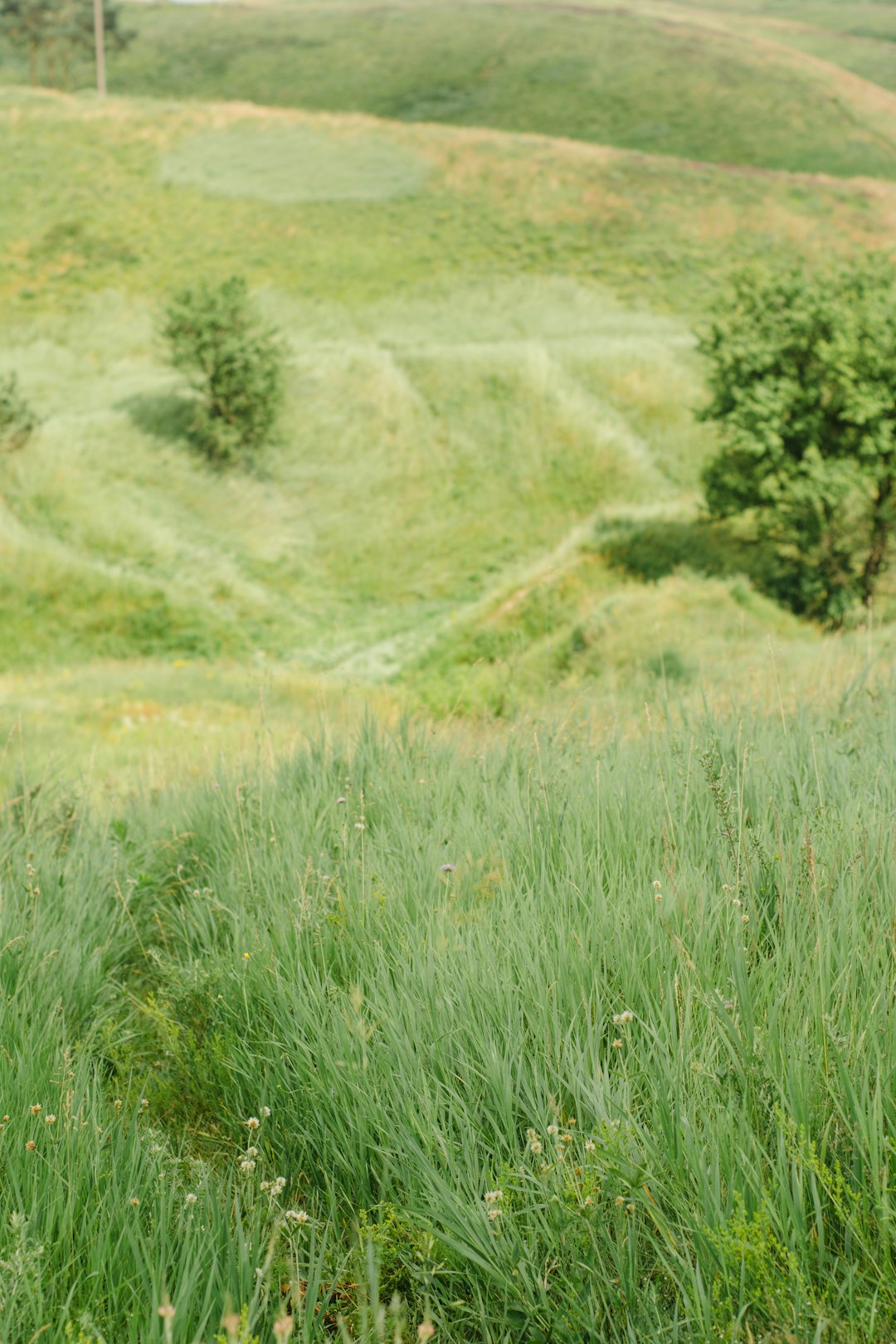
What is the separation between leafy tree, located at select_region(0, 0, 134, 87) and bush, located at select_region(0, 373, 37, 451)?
55.0 m

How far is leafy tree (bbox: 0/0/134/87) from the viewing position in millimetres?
61094

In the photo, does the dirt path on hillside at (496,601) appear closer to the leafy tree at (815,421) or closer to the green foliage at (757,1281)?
the leafy tree at (815,421)

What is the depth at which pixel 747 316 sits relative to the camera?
677 inches

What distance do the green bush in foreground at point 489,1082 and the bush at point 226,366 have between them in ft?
69.2

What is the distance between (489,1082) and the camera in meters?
2.00

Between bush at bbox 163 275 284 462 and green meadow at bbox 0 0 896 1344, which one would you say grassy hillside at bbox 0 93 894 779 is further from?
green meadow at bbox 0 0 896 1344

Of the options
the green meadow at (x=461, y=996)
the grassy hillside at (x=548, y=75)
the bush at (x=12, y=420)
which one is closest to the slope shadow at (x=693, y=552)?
the green meadow at (x=461, y=996)

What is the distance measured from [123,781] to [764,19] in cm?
11206

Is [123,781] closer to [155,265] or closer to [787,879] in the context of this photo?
[787,879]

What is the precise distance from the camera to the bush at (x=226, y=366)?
899 inches

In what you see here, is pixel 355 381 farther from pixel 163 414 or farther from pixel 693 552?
pixel 693 552

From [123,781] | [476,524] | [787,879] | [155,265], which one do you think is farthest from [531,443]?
[787,879]

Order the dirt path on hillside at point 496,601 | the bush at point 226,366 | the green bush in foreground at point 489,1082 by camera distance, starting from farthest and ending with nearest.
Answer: the bush at point 226,366
the dirt path on hillside at point 496,601
the green bush in foreground at point 489,1082

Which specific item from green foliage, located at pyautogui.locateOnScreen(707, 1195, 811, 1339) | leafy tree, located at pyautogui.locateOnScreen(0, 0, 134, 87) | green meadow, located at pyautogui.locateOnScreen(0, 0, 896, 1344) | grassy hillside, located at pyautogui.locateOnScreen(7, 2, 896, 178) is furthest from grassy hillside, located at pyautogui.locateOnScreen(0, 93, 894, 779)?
leafy tree, located at pyautogui.locateOnScreen(0, 0, 134, 87)
